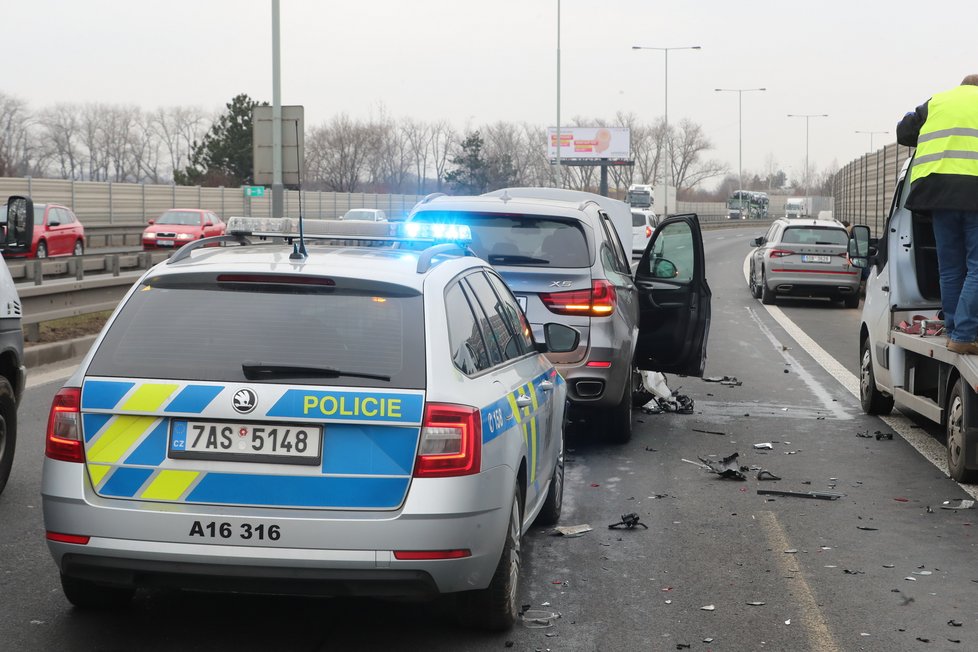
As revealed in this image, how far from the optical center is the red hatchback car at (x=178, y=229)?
40.4 metres

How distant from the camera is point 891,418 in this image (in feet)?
36.7

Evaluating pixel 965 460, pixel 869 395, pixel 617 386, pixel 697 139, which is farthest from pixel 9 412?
pixel 697 139

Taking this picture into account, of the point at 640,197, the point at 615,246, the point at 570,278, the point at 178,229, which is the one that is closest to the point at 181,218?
the point at 178,229

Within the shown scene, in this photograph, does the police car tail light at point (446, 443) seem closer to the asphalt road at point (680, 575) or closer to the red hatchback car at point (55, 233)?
the asphalt road at point (680, 575)

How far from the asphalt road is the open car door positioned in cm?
76

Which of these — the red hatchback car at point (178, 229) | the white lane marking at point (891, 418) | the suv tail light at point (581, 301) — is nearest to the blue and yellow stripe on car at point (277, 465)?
the suv tail light at point (581, 301)

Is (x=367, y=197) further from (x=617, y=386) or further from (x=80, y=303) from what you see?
(x=617, y=386)

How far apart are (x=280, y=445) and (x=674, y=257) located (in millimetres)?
6733

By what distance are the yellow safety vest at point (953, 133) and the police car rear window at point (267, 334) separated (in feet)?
15.8

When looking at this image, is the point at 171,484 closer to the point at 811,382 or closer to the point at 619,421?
the point at 619,421

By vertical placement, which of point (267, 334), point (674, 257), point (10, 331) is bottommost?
point (10, 331)

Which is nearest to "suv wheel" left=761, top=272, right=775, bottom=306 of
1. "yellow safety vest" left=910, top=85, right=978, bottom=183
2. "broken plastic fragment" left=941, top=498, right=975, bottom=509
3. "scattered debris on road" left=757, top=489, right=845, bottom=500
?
"yellow safety vest" left=910, top=85, right=978, bottom=183

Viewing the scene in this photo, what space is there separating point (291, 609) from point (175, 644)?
25.3 inches

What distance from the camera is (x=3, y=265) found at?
7.27 metres
